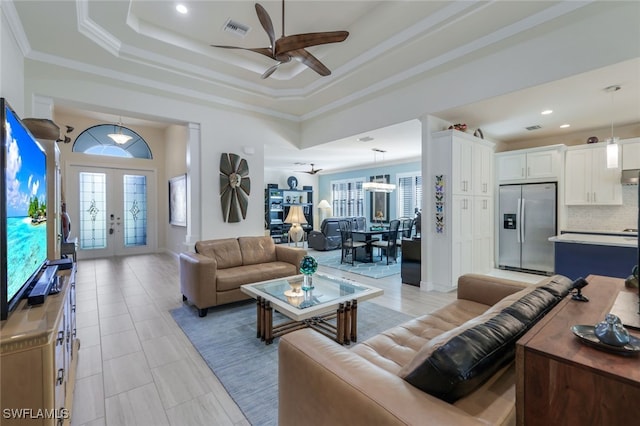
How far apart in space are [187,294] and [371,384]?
3.18 m

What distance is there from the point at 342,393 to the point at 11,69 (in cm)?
433

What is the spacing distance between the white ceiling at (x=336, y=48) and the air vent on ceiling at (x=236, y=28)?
65 mm

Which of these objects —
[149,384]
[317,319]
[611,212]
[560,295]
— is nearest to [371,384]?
[560,295]

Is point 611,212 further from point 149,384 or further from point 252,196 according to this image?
point 149,384

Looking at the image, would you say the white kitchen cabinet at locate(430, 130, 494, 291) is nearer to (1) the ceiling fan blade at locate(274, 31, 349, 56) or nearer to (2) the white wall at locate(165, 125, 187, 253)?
(1) the ceiling fan blade at locate(274, 31, 349, 56)

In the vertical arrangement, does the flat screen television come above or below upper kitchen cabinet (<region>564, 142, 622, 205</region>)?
below

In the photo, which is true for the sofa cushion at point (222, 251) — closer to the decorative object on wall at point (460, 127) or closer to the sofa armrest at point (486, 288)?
the sofa armrest at point (486, 288)

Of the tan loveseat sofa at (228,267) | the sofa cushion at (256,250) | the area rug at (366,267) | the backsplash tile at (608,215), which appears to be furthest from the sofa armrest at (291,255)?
the backsplash tile at (608,215)

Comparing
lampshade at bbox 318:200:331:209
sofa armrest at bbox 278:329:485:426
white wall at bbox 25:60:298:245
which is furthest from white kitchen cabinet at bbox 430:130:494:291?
lampshade at bbox 318:200:331:209

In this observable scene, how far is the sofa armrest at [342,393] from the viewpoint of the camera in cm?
87

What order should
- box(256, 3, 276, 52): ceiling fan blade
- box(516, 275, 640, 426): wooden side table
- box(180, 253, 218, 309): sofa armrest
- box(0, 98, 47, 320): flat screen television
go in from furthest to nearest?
box(180, 253, 218, 309): sofa armrest
box(256, 3, 276, 52): ceiling fan blade
box(0, 98, 47, 320): flat screen television
box(516, 275, 640, 426): wooden side table

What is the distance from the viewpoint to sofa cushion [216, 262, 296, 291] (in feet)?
11.3

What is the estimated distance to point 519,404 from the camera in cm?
86

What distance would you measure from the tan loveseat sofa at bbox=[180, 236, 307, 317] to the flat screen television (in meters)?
1.60
